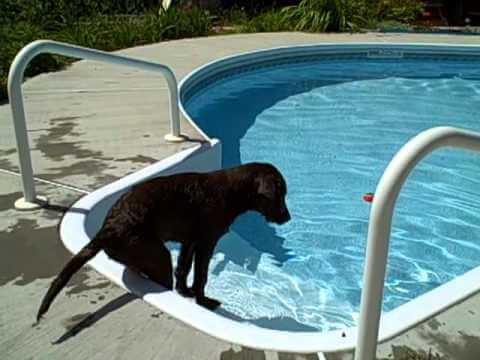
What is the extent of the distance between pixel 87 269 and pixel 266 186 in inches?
46.4

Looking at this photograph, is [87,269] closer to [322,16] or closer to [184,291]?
[184,291]

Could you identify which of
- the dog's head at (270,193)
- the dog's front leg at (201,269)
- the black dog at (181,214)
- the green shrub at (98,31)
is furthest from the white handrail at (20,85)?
the green shrub at (98,31)

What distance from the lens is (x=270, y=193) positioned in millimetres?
2727

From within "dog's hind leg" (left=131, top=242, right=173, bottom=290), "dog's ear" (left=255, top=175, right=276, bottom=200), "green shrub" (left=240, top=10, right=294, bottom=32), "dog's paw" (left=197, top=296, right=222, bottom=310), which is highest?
"green shrub" (left=240, top=10, right=294, bottom=32)

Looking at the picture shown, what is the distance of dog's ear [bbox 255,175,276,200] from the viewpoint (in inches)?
107

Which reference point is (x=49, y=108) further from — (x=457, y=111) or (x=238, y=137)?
(x=457, y=111)

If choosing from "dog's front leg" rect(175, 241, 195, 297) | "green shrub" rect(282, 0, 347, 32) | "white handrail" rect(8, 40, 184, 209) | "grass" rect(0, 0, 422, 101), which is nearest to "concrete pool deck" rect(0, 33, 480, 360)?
"white handrail" rect(8, 40, 184, 209)

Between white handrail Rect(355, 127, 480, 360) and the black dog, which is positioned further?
the black dog

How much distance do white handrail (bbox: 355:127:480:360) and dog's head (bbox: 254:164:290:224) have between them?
3.22 ft

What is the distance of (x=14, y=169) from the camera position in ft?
14.9

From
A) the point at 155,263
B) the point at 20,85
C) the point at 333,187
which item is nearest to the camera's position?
the point at 155,263

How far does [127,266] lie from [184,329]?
54 cm

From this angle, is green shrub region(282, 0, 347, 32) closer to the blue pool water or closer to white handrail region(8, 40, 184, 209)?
the blue pool water

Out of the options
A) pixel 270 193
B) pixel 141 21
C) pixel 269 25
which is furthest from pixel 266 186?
pixel 269 25
